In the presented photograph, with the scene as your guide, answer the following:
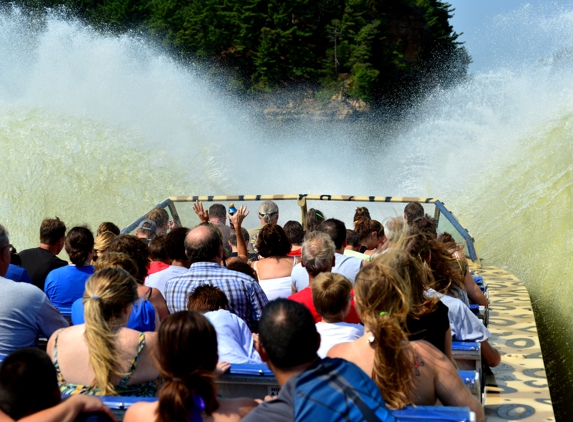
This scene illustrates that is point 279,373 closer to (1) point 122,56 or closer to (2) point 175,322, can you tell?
(2) point 175,322

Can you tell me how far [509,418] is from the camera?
4430 millimetres

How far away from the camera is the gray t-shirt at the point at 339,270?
536cm

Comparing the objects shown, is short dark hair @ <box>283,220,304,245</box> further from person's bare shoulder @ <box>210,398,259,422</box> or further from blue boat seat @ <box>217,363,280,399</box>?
person's bare shoulder @ <box>210,398,259,422</box>

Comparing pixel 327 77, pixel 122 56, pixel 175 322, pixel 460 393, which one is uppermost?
pixel 327 77

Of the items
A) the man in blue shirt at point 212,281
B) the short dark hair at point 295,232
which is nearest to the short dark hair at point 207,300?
the man in blue shirt at point 212,281

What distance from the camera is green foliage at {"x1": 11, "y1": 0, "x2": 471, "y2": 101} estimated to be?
5678cm

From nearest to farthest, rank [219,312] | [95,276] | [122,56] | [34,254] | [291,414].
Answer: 1. [291,414]
2. [95,276]
3. [219,312]
4. [34,254]
5. [122,56]

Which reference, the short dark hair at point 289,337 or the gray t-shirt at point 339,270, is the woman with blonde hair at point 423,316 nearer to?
the short dark hair at point 289,337

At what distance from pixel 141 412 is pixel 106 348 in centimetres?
62

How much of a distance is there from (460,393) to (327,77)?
55.7 meters

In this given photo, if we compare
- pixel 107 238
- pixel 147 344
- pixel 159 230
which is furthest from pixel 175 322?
pixel 159 230

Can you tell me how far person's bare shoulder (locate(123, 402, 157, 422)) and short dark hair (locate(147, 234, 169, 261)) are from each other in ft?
10.4

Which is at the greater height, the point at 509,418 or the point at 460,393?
the point at 460,393

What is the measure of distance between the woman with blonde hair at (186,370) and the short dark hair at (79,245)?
293 centimetres
